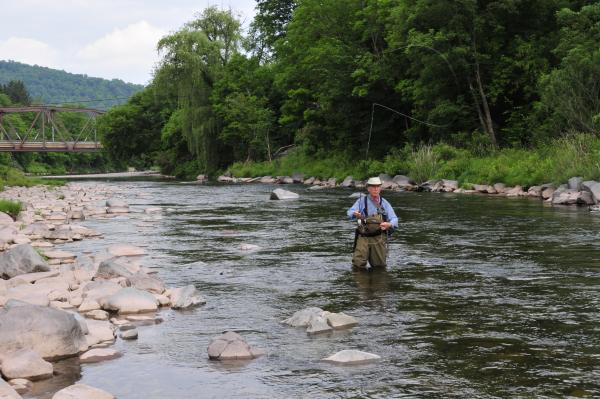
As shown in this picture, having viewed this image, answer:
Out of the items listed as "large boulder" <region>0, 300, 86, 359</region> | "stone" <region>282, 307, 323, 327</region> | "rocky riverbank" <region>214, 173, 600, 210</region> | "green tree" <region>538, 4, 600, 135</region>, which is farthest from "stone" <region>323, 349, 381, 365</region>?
"green tree" <region>538, 4, 600, 135</region>

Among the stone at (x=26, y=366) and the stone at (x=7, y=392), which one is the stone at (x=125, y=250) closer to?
the stone at (x=26, y=366)

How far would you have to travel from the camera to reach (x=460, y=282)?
9.20 m

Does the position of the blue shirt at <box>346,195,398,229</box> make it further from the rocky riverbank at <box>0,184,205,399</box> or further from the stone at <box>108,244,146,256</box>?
the stone at <box>108,244,146,256</box>

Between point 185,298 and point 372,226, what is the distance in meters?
3.22

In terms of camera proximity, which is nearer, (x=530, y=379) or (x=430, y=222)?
(x=530, y=379)

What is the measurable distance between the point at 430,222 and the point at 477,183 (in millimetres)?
11622

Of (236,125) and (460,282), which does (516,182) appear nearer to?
(460,282)

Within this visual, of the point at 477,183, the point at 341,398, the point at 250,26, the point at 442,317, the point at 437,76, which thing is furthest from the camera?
the point at 250,26

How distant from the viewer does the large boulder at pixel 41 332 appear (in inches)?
236

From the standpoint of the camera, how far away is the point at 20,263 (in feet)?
31.7

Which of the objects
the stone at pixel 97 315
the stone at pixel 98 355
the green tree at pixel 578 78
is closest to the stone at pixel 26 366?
the stone at pixel 98 355

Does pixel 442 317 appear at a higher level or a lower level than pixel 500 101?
lower

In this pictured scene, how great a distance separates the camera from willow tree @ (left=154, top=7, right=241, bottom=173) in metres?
51.0

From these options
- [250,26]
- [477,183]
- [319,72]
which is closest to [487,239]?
[477,183]
